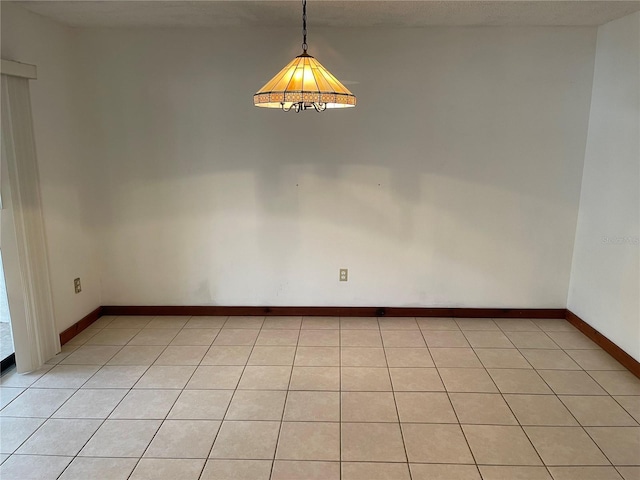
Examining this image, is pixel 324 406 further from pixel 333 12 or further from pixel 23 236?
pixel 333 12

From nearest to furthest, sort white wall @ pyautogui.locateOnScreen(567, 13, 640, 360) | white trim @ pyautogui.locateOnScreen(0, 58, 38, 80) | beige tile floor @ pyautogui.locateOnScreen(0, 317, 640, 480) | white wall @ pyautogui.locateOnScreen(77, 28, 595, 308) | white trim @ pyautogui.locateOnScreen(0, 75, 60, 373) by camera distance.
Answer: beige tile floor @ pyautogui.locateOnScreen(0, 317, 640, 480) → white trim @ pyautogui.locateOnScreen(0, 58, 38, 80) → white trim @ pyautogui.locateOnScreen(0, 75, 60, 373) → white wall @ pyautogui.locateOnScreen(567, 13, 640, 360) → white wall @ pyautogui.locateOnScreen(77, 28, 595, 308)

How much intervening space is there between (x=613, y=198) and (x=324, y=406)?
2493 millimetres

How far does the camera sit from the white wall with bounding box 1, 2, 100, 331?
289 cm

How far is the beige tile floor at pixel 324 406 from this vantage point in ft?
6.75

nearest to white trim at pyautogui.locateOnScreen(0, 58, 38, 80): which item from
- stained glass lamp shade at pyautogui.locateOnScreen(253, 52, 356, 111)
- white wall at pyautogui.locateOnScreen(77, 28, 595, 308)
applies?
white wall at pyautogui.locateOnScreen(77, 28, 595, 308)

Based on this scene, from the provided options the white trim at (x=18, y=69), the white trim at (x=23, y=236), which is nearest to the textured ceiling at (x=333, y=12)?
Answer: the white trim at (x=18, y=69)

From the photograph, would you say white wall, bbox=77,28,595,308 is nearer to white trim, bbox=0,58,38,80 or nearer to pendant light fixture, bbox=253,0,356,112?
white trim, bbox=0,58,38,80

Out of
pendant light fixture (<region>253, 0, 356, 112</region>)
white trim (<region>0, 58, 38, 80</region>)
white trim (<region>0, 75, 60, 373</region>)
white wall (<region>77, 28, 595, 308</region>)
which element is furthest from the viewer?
white wall (<region>77, 28, 595, 308</region>)

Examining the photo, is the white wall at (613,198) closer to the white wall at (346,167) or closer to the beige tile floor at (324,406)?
the white wall at (346,167)

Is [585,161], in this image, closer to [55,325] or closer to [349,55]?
[349,55]

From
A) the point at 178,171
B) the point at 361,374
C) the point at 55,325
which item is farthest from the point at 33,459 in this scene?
the point at 178,171

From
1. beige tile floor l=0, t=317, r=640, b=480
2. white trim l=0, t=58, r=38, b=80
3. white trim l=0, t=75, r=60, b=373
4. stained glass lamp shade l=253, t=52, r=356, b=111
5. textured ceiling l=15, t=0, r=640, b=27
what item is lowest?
beige tile floor l=0, t=317, r=640, b=480

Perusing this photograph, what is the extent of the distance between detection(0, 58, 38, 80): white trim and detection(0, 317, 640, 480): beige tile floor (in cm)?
189

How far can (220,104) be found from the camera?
11.3 feet
